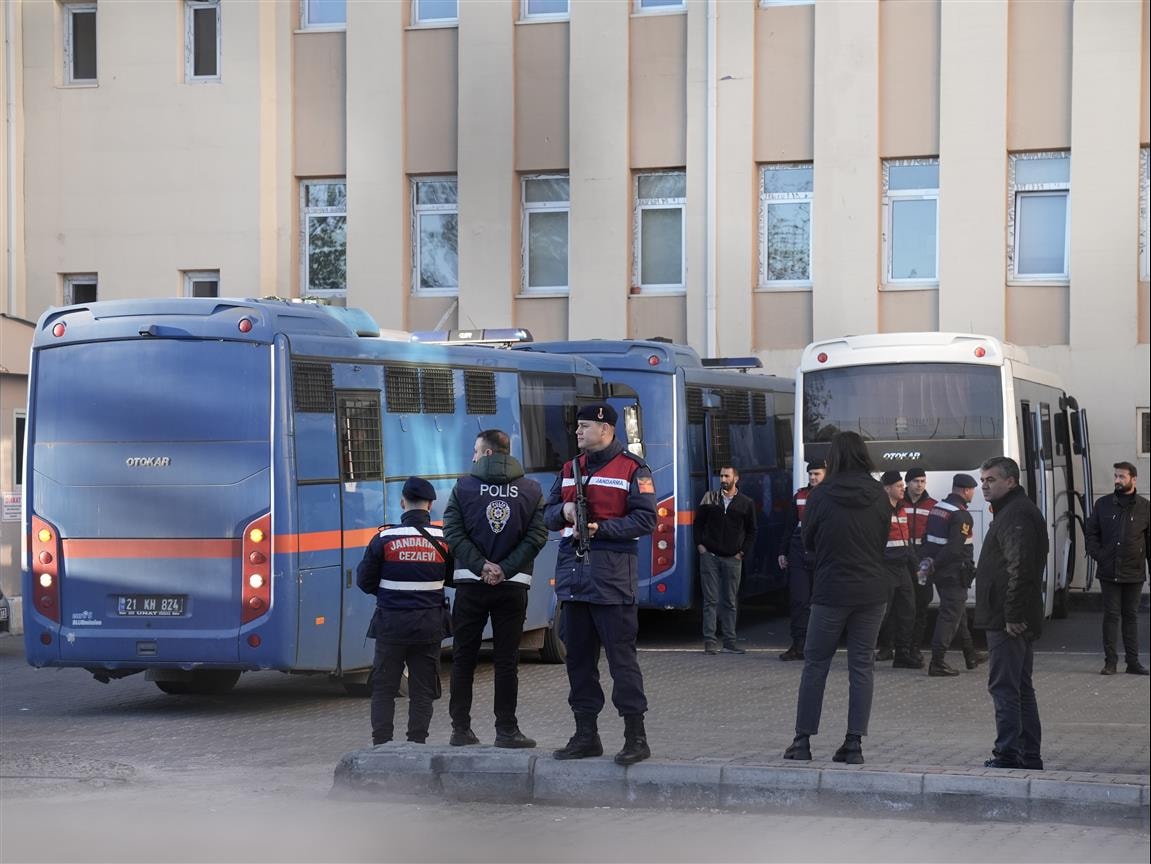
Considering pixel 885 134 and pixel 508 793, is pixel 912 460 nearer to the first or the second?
pixel 885 134

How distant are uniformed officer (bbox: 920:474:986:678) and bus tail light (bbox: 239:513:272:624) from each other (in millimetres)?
6060

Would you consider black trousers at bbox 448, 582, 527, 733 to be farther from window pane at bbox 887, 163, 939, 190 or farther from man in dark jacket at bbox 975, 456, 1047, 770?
window pane at bbox 887, 163, 939, 190

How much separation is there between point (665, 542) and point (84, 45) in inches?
545

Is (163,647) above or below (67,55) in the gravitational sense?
below

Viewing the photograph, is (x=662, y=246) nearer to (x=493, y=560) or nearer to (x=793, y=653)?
(x=793, y=653)

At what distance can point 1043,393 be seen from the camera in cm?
2066

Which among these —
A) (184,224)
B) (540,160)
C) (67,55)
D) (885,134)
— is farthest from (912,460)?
(67,55)

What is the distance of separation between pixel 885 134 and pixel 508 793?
16.5 meters

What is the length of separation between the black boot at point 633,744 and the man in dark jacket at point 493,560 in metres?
1.06

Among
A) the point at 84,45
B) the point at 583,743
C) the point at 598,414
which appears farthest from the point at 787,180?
the point at 583,743

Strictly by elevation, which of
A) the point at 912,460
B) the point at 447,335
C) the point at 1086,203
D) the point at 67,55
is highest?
the point at 67,55

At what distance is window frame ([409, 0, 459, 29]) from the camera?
26.4 metres

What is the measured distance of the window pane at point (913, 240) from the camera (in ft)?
80.7

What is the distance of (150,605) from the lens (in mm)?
13844
